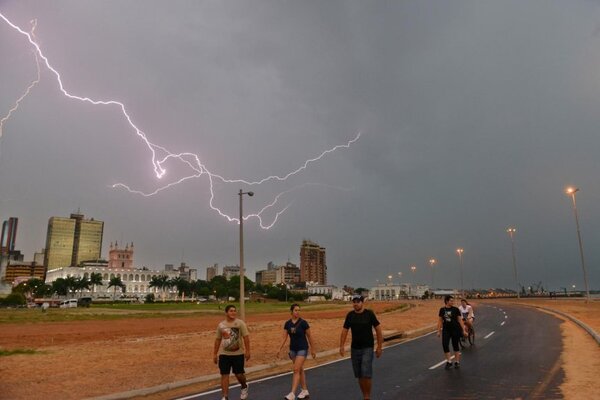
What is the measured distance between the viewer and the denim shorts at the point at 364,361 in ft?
26.3

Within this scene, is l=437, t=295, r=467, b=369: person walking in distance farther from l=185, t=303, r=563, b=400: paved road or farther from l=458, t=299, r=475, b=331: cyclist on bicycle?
l=458, t=299, r=475, b=331: cyclist on bicycle

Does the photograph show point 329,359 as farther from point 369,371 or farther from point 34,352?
point 34,352

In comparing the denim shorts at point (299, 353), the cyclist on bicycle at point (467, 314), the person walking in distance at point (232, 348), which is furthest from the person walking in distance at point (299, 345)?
the cyclist on bicycle at point (467, 314)

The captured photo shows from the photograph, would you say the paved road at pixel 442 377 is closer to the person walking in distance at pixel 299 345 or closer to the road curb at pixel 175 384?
the person walking in distance at pixel 299 345

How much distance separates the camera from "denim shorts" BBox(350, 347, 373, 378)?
26.3 feet

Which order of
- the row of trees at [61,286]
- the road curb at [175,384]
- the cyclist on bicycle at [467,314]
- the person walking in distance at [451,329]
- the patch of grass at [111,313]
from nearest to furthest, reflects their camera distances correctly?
the road curb at [175,384]
the person walking in distance at [451,329]
the cyclist on bicycle at [467,314]
the patch of grass at [111,313]
the row of trees at [61,286]

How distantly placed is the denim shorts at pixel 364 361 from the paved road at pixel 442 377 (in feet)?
4.77

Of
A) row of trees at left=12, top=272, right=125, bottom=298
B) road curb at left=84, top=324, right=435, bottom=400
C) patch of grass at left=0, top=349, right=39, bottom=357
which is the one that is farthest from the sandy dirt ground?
row of trees at left=12, top=272, right=125, bottom=298

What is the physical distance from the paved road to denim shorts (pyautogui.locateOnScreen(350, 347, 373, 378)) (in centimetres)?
146

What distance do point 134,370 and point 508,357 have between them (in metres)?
12.3

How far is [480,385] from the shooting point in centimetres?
1026

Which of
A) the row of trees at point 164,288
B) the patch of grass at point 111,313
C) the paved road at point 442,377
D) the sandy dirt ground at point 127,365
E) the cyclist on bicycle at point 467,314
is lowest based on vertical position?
the patch of grass at point 111,313

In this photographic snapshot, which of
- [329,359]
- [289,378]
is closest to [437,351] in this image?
[329,359]

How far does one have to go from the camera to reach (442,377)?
37.4ft
